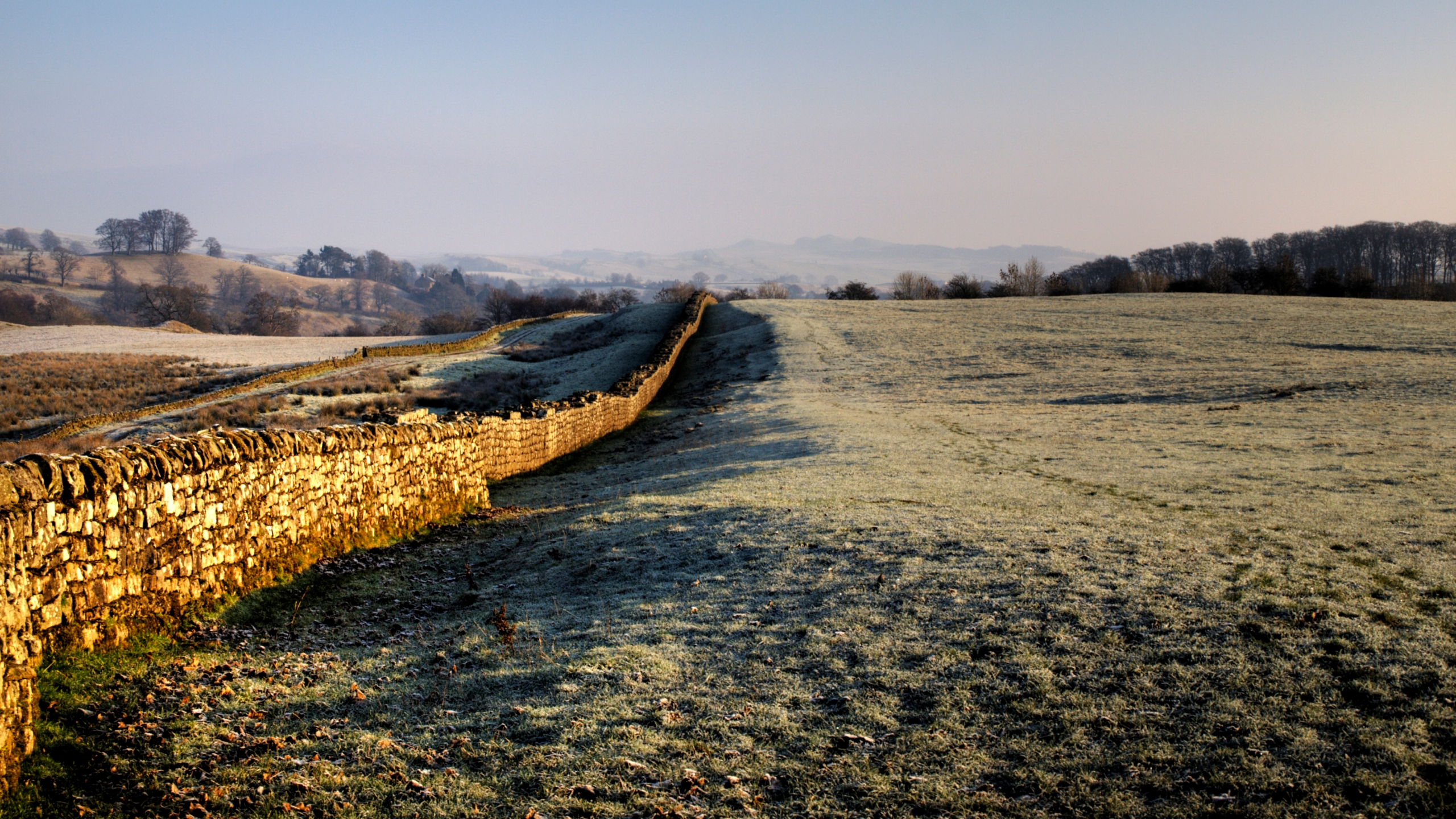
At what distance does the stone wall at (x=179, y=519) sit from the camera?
5410mm

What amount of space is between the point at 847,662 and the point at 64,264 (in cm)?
21775

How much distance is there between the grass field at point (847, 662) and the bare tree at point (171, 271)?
689ft

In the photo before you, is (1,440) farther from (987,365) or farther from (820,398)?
(987,365)

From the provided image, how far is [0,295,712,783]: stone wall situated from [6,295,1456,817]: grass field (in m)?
0.35

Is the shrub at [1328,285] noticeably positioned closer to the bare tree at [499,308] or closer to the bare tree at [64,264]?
the bare tree at [499,308]

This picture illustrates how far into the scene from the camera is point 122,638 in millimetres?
6512

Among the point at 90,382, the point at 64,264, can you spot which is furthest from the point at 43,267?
the point at 90,382

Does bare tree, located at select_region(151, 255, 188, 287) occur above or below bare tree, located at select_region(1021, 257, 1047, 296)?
above

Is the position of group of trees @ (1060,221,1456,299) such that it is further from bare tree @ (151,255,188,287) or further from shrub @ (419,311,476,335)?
bare tree @ (151,255,188,287)

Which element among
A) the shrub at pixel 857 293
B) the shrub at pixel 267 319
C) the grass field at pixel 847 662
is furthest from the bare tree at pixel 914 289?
the grass field at pixel 847 662

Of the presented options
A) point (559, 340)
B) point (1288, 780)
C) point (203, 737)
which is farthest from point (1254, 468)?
point (559, 340)

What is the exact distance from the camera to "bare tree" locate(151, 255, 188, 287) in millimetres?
181625

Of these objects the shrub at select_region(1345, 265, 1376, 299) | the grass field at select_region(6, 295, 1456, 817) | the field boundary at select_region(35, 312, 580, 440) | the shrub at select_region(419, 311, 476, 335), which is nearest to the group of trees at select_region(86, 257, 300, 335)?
the shrub at select_region(419, 311, 476, 335)

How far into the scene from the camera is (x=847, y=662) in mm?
6352
